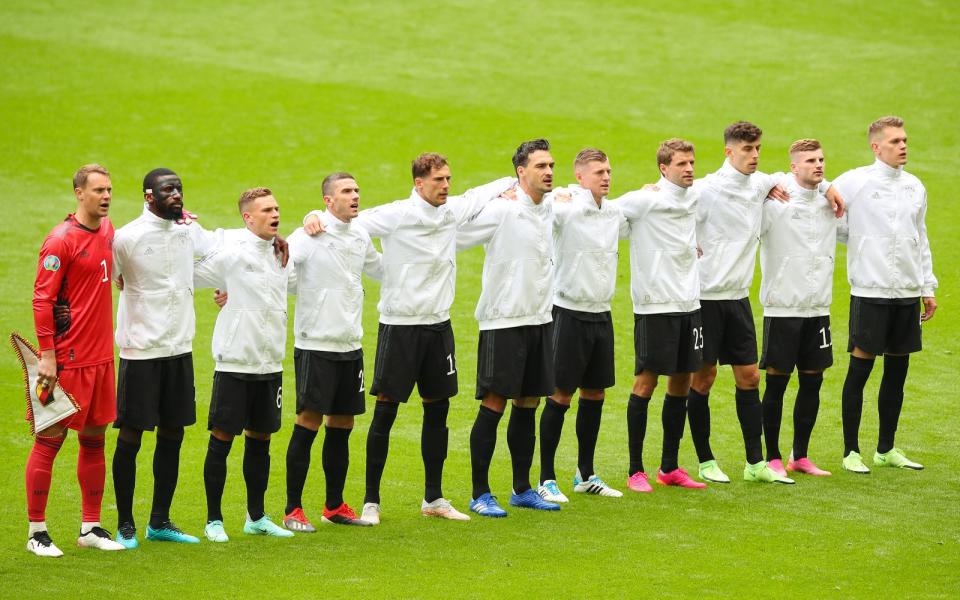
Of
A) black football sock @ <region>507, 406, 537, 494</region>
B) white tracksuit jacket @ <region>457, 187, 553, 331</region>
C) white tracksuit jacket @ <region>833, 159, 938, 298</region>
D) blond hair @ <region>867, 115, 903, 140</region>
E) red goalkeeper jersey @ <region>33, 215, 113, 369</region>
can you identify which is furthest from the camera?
blond hair @ <region>867, 115, 903, 140</region>

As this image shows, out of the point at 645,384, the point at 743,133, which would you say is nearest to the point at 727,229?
the point at 743,133

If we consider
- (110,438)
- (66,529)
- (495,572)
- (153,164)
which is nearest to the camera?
(495,572)

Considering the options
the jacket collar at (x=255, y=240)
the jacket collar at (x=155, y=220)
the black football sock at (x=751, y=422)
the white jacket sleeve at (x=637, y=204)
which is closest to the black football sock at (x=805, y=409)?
the black football sock at (x=751, y=422)

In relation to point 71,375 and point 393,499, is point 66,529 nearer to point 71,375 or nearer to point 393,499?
point 71,375

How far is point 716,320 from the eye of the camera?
9.01 meters

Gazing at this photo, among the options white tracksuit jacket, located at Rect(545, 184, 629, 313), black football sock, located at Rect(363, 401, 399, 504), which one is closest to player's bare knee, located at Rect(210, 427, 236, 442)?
black football sock, located at Rect(363, 401, 399, 504)

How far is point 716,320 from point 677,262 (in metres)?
0.58

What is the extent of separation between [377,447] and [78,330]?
1.95m

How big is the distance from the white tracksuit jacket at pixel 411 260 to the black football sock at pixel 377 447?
548 millimetres

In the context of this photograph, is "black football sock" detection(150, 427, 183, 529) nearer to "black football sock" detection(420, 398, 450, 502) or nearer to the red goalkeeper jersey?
the red goalkeeper jersey

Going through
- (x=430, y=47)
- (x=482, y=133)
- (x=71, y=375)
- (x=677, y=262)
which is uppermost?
(x=430, y=47)

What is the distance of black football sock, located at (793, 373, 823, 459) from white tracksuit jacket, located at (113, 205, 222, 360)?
4353mm

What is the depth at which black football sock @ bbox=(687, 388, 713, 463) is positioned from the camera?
359 inches

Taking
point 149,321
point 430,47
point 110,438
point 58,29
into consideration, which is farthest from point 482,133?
point 149,321
